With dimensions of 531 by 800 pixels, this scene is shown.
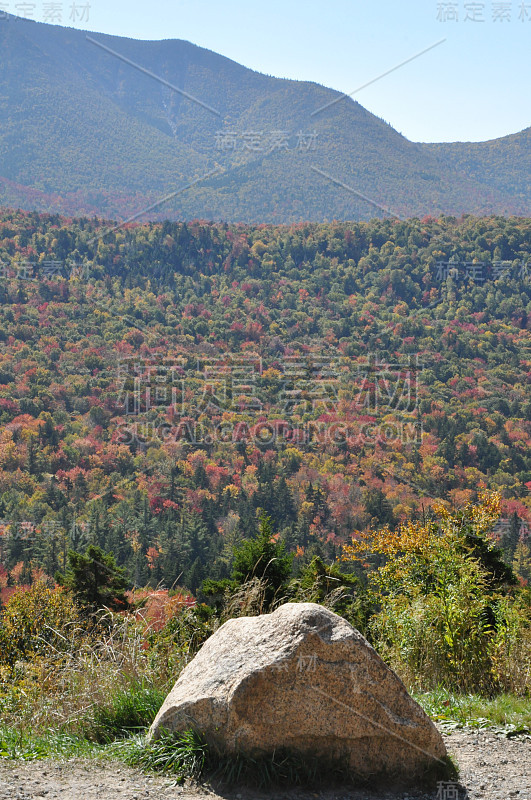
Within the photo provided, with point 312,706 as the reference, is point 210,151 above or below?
above

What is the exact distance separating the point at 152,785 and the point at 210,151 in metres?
158

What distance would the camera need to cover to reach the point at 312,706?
3.11 metres

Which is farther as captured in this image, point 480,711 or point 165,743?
point 480,711

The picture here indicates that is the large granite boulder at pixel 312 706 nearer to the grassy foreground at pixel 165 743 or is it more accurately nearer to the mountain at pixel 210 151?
the grassy foreground at pixel 165 743

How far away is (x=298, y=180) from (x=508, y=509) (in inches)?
3604

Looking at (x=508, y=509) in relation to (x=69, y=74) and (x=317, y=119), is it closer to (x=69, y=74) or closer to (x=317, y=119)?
(x=317, y=119)

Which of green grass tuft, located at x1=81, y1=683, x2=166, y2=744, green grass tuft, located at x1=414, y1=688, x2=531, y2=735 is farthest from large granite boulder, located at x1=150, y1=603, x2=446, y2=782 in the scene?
green grass tuft, located at x1=414, y1=688, x2=531, y2=735

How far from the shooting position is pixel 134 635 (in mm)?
4168

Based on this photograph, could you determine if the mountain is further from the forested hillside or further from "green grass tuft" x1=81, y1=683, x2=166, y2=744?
"green grass tuft" x1=81, y1=683, x2=166, y2=744

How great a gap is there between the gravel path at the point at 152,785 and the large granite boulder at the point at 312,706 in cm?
15

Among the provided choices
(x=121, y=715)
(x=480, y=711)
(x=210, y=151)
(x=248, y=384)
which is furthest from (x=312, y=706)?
(x=210, y=151)

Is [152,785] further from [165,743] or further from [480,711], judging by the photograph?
[480,711]

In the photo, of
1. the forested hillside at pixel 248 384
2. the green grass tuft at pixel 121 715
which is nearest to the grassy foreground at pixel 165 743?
the green grass tuft at pixel 121 715

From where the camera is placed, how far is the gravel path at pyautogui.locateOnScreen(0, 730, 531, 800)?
111 inches
